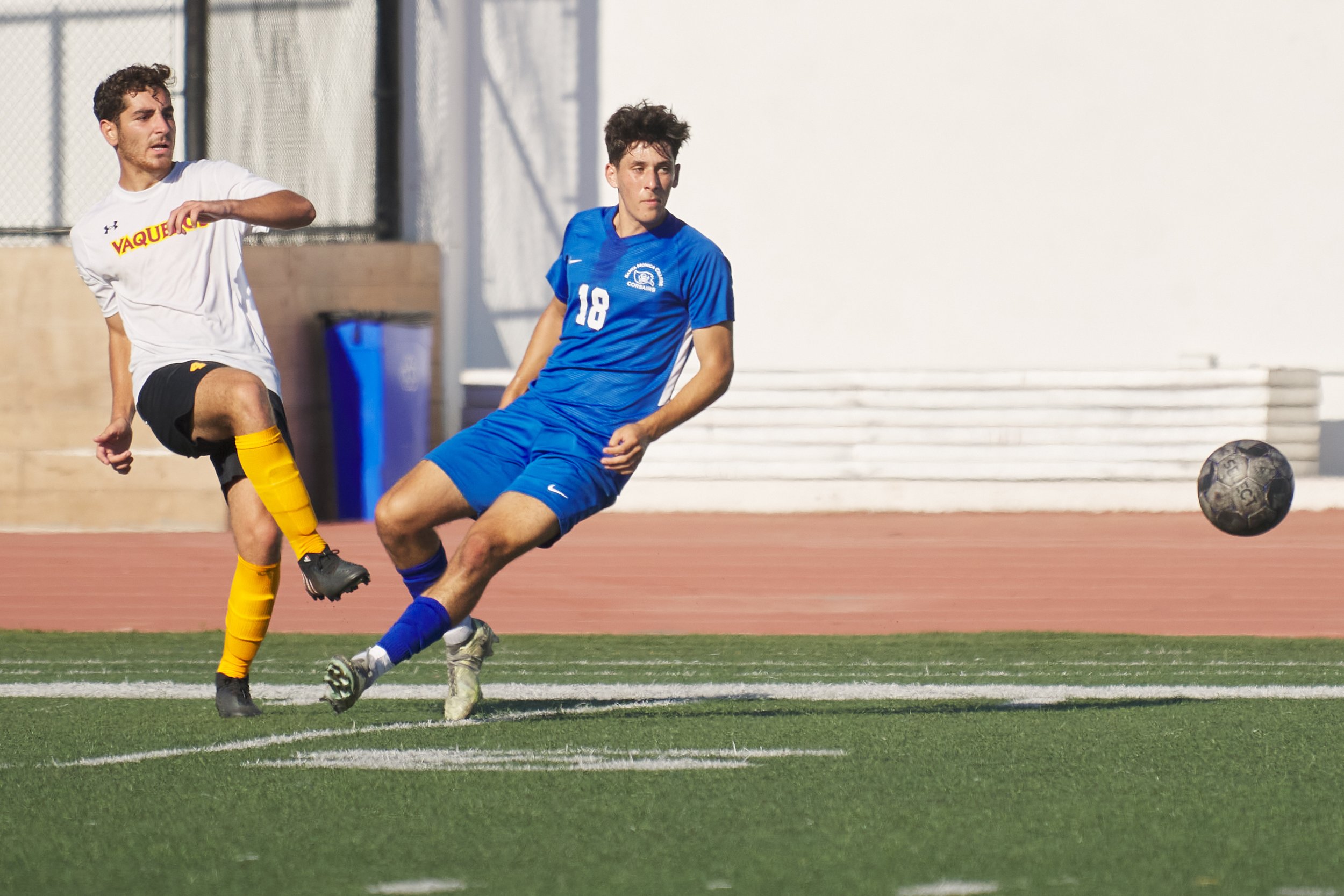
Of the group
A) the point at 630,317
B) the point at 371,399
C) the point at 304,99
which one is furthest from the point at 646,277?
the point at 304,99

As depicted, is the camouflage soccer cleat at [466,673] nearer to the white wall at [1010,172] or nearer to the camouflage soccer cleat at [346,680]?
the camouflage soccer cleat at [346,680]

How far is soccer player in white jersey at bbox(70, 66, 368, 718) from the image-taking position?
20.3ft

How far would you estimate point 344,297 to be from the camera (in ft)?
55.6

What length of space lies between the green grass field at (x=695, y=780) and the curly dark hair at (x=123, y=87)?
2044 millimetres

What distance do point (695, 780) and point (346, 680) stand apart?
110cm

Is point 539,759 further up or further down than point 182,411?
further down

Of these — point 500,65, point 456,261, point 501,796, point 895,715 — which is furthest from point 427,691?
point 500,65

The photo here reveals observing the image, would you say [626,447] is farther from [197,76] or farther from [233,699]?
[197,76]

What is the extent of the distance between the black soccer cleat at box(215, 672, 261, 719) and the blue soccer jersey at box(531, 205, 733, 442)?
1436 millimetres

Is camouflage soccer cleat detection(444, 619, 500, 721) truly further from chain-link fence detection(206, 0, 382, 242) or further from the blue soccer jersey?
chain-link fence detection(206, 0, 382, 242)

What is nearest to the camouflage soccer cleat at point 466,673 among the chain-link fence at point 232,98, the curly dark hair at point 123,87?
the curly dark hair at point 123,87

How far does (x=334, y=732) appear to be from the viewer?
6008mm

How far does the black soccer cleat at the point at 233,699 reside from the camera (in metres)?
6.39

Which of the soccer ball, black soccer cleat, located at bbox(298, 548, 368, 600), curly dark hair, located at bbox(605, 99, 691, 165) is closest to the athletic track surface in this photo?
the soccer ball
